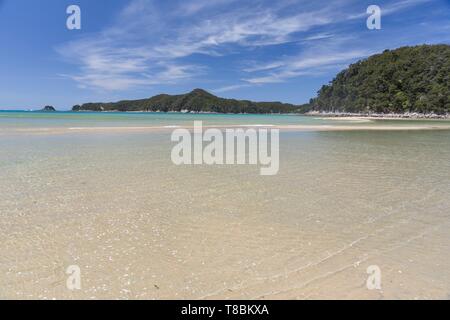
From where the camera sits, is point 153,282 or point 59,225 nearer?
point 153,282

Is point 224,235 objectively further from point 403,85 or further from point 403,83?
point 403,83

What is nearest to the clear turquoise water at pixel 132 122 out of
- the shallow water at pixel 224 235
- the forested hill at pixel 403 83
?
the shallow water at pixel 224 235

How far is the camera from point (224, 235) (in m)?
4.40

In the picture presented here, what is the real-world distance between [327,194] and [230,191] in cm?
205

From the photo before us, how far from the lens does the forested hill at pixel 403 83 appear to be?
4840 inches

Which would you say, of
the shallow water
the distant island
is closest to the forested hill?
the distant island

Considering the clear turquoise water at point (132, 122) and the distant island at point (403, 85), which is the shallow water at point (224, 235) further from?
the distant island at point (403, 85)

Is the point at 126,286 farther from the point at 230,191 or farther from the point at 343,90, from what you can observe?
the point at 343,90

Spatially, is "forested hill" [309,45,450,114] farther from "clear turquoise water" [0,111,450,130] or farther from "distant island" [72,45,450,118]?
"clear turquoise water" [0,111,450,130]

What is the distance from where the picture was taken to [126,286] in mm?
3096

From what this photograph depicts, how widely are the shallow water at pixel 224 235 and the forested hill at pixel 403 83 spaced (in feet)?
455
